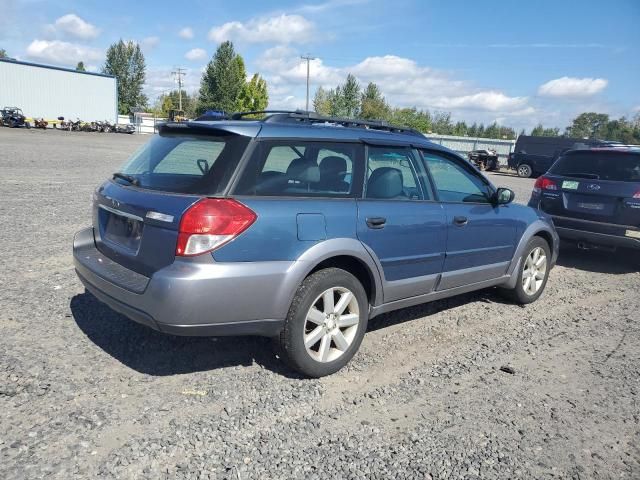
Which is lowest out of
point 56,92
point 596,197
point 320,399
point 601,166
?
point 320,399

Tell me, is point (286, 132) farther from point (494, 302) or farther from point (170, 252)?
point (494, 302)

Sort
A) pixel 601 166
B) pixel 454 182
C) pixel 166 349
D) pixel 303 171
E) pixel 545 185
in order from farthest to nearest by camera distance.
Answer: pixel 545 185, pixel 601 166, pixel 454 182, pixel 166 349, pixel 303 171

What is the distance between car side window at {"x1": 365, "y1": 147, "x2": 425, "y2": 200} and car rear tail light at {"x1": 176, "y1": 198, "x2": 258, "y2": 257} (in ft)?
3.91

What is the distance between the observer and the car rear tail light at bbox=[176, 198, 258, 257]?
9.95 feet

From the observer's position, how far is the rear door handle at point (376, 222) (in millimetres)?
3721

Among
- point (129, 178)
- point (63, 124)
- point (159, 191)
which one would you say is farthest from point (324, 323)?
point (63, 124)

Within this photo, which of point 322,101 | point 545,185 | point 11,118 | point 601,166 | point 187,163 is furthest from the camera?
point 322,101

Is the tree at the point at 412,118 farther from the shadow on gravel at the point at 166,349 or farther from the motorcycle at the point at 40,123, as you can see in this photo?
the shadow on gravel at the point at 166,349

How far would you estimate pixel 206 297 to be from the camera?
3037 millimetres

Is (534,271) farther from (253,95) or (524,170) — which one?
(253,95)

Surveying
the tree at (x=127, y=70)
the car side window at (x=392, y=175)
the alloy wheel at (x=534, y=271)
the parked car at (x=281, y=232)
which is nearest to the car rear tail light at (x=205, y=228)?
the parked car at (x=281, y=232)

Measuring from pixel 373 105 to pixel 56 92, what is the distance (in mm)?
43446

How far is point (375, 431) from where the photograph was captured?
3.03m

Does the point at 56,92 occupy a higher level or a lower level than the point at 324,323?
higher
